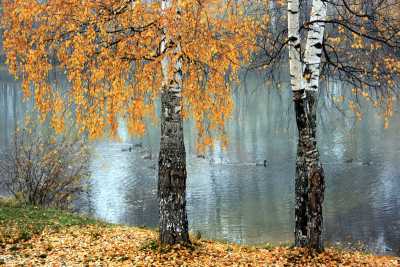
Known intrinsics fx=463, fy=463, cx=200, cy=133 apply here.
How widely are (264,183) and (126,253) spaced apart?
1749cm

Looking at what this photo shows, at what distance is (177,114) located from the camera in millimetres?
10039

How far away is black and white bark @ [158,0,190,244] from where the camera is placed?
9953 millimetres

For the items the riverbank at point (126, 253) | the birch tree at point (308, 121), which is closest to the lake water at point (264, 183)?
the birch tree at point (308, 121)

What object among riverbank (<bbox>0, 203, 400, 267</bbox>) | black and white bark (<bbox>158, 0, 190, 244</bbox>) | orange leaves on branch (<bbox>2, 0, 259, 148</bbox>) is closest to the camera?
orange leaves on branch (<bbox>2, 0, 259, 148</bbox>)

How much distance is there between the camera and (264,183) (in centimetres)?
2659

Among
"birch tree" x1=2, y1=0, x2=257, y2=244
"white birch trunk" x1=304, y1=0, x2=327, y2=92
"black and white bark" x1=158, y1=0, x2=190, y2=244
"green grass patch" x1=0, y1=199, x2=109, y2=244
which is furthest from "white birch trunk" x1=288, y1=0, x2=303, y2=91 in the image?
"green grass patch" x1=0, y1=199, x2=109, y2=244

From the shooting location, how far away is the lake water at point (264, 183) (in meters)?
19.6

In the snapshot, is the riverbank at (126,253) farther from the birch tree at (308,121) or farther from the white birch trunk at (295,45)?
the white birch trunk at (295,45)

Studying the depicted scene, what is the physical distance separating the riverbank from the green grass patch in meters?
0.02

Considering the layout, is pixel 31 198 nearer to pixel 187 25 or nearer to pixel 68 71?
pixel 68 71

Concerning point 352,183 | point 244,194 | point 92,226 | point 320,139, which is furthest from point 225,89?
point 320,139

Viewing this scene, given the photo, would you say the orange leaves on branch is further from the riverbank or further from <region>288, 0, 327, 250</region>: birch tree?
the riverbank

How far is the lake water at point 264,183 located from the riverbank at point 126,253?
14.0ft

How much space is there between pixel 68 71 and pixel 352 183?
65.5 ft
